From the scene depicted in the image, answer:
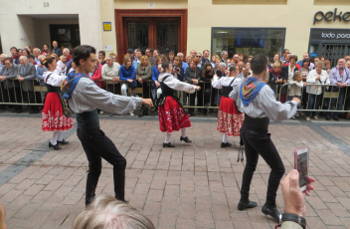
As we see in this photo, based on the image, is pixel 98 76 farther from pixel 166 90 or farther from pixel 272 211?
pixel 272 211

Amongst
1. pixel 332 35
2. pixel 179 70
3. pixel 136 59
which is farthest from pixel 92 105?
pixel 332 35

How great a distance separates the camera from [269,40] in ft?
38.7

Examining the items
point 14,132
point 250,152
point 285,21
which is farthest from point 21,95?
point 285,21

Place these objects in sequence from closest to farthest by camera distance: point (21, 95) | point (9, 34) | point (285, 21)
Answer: point (21, 95)
point (285, 21)
point (9, 34)

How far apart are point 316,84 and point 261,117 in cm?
559

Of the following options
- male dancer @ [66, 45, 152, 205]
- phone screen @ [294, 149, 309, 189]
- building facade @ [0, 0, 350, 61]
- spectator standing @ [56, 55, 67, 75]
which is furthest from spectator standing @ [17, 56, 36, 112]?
phone screen @ [294, 149, 309, 189]

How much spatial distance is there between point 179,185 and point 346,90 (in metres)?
6.13

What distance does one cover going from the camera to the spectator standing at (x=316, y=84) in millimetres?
7828

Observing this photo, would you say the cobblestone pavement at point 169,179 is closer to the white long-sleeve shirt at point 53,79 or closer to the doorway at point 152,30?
the white long-sleeve shirt at point 53,79

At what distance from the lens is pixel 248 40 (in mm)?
11859

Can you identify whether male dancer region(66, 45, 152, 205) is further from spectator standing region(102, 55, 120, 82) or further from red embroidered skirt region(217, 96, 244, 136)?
spectator standing region(102, 55, 120, 82)

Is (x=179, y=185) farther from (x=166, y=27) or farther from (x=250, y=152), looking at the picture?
(x=166, y=27)

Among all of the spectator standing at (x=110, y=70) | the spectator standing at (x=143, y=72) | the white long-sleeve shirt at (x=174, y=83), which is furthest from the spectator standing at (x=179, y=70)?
the white long-sleeve shirt at (x=174, y=83)

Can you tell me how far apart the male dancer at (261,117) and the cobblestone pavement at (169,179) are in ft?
1.58
